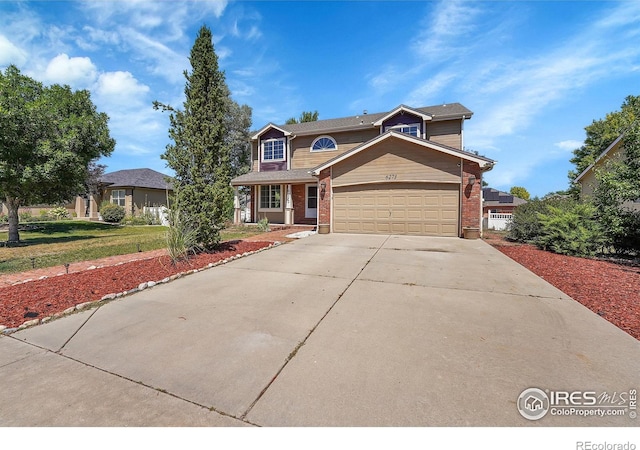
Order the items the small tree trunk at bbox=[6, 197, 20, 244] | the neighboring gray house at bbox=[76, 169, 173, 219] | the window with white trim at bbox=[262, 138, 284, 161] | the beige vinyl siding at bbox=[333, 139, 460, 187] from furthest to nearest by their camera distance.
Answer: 1. the neighboring gray house at bbox=[76, 169, 173, 219]
2. the window with white trim at bbox=[262, 138, 284, 161]
3. the small tree trunk at bbox=[6, 197, 20, 244]
4. the beige vinyl siding at bbox=[333, 139, 460, 187]

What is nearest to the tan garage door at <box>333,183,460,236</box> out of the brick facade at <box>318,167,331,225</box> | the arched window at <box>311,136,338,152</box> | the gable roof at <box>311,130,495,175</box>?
the brick facade at <box>318,167,331,225</box>

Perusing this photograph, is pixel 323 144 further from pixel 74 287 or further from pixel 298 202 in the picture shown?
pixel 74 287

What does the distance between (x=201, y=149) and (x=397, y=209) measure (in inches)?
318

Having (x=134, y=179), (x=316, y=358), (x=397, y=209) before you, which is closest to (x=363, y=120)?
(x=397, y=209)

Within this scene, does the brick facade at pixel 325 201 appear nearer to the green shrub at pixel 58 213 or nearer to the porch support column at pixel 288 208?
the porch support column at pixel 288 208

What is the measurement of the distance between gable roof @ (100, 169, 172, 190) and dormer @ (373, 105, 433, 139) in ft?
75.5

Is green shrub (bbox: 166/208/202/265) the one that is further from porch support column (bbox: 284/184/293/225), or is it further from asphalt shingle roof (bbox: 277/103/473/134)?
asphalt shingle roof (bbox: 277/103/473/134)

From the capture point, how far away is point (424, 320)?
363 cm

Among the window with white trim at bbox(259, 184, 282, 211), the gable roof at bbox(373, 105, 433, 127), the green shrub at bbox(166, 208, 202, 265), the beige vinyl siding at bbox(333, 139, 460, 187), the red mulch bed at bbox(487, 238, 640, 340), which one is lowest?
the red mulch bed at bbox(487, 238, 640, 340)

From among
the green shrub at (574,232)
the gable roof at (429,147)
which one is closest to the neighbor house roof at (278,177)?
the gable roof at (429,147)

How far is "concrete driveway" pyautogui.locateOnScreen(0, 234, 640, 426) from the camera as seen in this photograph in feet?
6.75
